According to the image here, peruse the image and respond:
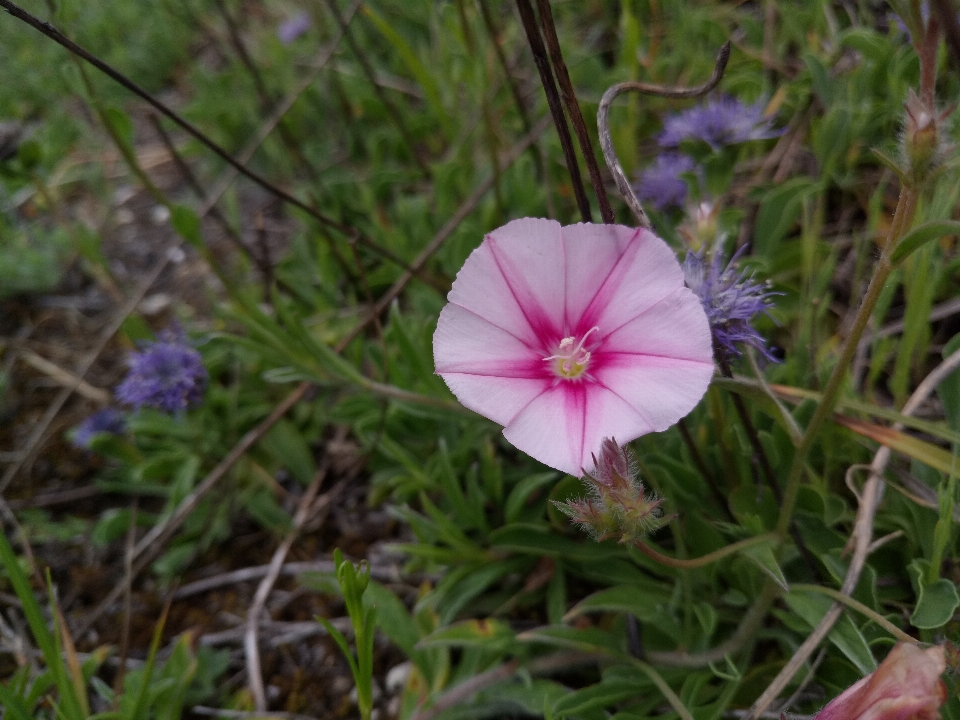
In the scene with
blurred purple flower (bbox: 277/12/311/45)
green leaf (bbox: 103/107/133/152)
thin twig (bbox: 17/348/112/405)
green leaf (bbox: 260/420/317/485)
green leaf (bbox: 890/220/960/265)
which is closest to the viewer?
green leaf (bbox: 890/220/960/265)

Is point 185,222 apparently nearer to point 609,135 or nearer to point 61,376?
point 61,376

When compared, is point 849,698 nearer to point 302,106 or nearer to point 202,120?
point 302,106

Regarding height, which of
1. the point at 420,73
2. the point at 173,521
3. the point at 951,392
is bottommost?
the point at 173,521

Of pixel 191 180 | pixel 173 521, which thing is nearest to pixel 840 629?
pixel 173 521

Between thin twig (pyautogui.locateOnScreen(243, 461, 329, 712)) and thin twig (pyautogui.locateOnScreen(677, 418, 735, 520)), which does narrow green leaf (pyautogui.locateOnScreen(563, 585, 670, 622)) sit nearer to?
thin twig (pyautogui.locateOnScreen(677, 418, 735, 520))

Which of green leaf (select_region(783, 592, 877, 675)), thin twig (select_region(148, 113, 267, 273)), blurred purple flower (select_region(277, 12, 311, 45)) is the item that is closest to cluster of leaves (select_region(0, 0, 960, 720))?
green leaf (select_region(783, 592, 877, 675))
